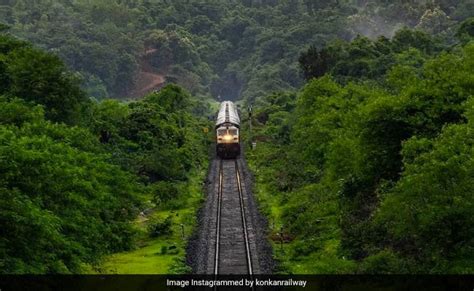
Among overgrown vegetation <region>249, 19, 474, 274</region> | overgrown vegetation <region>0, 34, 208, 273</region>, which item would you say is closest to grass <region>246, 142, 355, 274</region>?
overgrown vegetation <region>249, 19, 474, 274</region>

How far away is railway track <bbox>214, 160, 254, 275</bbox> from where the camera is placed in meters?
31.2

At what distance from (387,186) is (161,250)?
1120 centimetres

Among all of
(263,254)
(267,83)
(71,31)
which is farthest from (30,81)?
(71,31)

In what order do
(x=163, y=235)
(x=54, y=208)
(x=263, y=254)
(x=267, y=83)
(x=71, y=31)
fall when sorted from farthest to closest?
(x=71, y=31)
(x=267, y=83)
(x=163, y=235)
(x=263, y=254)
(x=54, y=208)

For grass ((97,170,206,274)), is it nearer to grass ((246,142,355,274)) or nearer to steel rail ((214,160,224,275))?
steel rail ((214,160,224,275))

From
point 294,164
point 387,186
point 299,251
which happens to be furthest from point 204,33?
point 387,186

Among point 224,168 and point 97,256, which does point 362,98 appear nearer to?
point 224,168

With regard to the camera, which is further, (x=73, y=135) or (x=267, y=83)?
(x=267, y=83)

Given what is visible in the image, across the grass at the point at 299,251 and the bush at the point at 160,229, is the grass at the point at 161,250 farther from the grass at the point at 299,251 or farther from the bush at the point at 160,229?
the grass at the point at 299,251

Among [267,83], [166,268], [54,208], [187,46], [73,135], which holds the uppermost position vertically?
[187,46]

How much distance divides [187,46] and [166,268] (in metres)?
119

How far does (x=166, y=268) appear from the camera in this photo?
103ft

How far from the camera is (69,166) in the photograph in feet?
114

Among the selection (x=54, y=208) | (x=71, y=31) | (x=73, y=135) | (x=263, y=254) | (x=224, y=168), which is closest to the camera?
(x=54, y=208)
